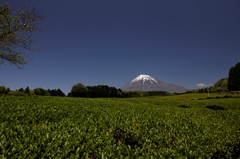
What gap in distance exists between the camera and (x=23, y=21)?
140 ft

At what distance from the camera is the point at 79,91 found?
4771 inches

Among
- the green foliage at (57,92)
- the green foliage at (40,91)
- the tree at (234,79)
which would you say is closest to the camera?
the green foliage at (40,91)

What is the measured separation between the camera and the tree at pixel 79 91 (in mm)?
120812

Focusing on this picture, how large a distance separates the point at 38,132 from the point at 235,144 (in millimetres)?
14231

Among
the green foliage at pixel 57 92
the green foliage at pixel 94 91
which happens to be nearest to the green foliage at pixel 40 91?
the green foliage at pixel 57 92

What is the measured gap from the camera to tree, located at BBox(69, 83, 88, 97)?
396ft

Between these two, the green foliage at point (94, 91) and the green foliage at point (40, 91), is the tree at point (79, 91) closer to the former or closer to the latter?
the green foliage at point (94, 91)

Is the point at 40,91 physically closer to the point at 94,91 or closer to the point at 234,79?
the point at 94,91

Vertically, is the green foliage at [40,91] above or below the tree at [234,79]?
below

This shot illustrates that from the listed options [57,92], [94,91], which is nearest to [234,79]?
[94,91]

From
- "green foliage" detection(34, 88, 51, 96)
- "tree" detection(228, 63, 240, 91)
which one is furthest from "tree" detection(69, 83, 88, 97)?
"tree" detection(228, 63, 240, 91)

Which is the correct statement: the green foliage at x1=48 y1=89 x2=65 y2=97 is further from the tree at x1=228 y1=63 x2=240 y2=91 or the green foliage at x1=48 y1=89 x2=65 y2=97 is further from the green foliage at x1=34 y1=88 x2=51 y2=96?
the tree at x1=228 y1=63 x2=240 y2=91

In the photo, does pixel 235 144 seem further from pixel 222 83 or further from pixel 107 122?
pixel 222 83

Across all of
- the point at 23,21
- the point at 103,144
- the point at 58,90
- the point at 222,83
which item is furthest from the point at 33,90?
the point at 222,83
